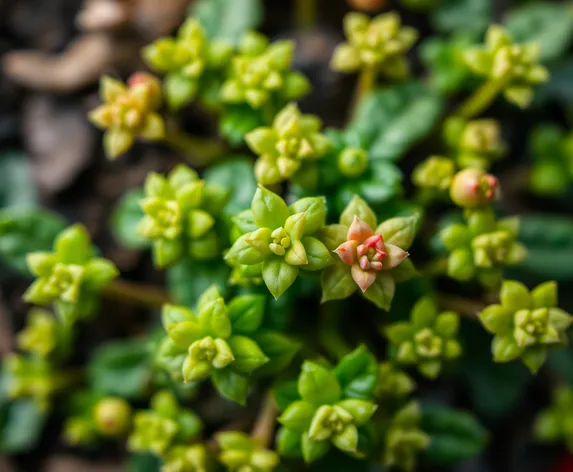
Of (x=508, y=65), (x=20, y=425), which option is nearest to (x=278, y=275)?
(x=508, y=65)

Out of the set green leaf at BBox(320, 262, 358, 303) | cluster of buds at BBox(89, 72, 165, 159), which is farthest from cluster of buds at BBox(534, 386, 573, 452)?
cluster of buds at BBox(89, 72, 165, 159)

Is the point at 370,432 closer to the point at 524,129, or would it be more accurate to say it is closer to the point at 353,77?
the point at 353,77

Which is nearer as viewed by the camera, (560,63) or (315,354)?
(315,354)

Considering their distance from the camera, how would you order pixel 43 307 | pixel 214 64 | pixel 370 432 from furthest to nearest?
pixel 43 307 < pixel 214 64 < pixel 370 432

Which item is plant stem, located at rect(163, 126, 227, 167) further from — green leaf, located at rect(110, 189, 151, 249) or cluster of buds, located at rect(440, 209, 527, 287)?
cluster of buds, located at rect(440, 209, 527, 287)

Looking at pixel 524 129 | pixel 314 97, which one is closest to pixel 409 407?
pixel 314 97

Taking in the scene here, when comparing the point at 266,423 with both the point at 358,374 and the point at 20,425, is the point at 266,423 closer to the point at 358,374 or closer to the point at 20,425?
the point at 358,374

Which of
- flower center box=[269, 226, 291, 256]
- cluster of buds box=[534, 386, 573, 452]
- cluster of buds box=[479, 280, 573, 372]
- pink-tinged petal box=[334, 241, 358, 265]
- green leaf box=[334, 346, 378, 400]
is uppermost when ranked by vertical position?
flower center box=[269, 226, 291, 256]

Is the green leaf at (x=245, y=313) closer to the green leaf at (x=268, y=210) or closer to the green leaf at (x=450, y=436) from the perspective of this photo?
the green leaf at (x=268, y=210)
